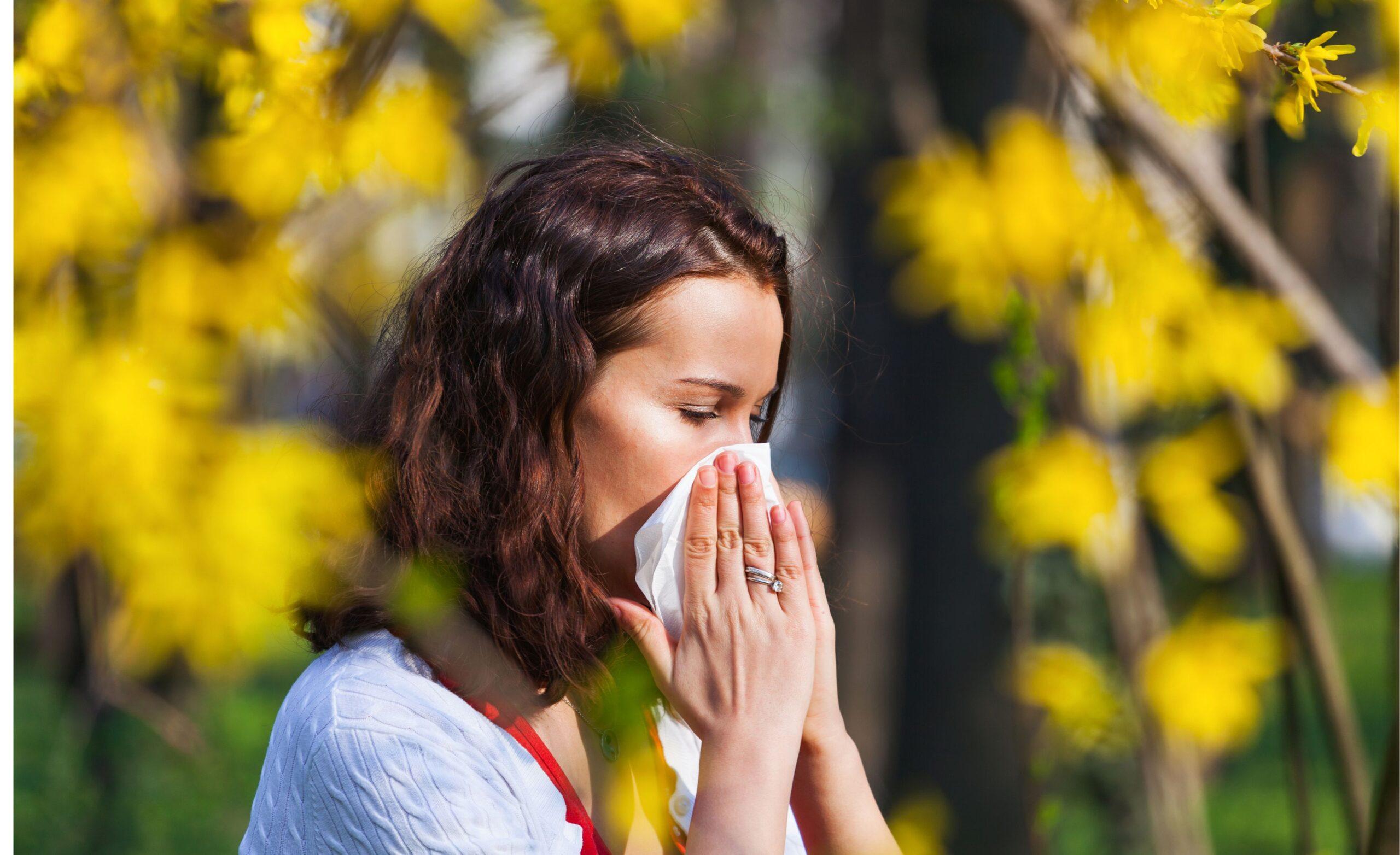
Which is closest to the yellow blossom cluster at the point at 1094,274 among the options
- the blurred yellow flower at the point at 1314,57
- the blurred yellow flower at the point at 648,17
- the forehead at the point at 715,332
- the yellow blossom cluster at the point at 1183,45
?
the yellow blossom cluster at the point at 1183,45

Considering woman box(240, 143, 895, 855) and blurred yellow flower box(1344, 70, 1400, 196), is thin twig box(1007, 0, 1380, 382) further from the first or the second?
woman box(240, 143, 895, 855)

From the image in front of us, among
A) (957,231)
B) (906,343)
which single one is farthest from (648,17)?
(906,343)

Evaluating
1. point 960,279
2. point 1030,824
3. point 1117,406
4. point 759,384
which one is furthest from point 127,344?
point 1117,406

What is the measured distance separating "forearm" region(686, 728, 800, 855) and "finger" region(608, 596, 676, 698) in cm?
11

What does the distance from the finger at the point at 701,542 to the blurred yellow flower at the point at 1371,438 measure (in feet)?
4.66

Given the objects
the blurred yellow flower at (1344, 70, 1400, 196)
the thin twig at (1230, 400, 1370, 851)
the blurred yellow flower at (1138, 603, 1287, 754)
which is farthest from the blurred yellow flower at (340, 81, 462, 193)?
the blurred yellow flower at (1138, 603, 1287, 754)

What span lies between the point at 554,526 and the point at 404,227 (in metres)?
2.26

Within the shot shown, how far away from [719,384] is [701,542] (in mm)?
194

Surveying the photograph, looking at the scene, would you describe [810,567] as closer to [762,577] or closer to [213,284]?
[762,577]

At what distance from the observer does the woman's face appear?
144cm

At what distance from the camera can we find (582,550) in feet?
4.86

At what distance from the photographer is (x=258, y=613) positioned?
193 centimetres

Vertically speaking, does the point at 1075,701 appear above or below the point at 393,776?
below

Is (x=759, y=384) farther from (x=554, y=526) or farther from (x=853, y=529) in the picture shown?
(x=853, y=529)
